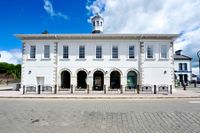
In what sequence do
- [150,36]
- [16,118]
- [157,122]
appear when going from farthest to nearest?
[150,36] < [16,118] < [157,122]

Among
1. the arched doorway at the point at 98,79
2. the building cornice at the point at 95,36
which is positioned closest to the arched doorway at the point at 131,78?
the arched doorway at the point at 98,79

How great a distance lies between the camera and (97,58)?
2577 centimetres

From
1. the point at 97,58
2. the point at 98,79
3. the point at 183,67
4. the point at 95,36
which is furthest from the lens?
the point at 183,67

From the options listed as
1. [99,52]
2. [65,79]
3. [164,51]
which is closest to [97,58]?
[99,52]

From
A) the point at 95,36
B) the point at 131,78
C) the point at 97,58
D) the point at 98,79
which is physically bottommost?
the point at 98,79

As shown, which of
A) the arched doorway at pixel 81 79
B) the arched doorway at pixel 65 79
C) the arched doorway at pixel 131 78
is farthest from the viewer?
the arched doorway at pixel 65 79

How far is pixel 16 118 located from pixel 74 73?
58.1ft

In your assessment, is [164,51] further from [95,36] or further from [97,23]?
[97,23]

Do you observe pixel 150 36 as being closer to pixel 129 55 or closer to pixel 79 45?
pixel 129 55

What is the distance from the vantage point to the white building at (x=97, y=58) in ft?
83.8

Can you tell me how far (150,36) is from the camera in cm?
2547

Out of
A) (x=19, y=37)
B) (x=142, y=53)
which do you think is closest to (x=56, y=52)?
(x=19, y=37)

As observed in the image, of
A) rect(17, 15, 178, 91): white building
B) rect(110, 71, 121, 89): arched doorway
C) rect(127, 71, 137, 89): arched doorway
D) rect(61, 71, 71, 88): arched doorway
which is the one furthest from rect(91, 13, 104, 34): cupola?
rect(127, 71, 137, 89): arched doorway

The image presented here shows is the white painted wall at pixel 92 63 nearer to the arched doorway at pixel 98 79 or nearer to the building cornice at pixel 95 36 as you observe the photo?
the building cornice at pixel 95 36
